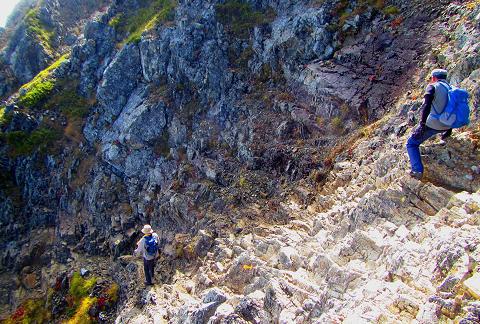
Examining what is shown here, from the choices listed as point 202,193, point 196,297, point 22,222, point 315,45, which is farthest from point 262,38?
point 22,222

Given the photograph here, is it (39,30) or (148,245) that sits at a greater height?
(39,30)

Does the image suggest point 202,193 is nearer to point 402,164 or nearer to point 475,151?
point 402,164

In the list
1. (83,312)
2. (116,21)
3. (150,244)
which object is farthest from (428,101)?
(116,21)

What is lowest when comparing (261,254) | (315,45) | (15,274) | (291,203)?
(15,274)

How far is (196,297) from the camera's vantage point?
11.9 meters

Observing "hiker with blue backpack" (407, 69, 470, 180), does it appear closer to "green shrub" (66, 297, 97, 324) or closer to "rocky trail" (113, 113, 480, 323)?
"rocky trail" (113, 113, 480, 323)

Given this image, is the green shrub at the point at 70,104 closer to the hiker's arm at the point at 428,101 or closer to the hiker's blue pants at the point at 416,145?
the hiker's blue pants at the point at 416,145

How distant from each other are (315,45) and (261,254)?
11.4 metres

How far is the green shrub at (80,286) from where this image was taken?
1849cm

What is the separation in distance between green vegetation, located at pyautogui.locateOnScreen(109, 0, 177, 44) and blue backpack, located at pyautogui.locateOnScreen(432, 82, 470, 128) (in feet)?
67.6

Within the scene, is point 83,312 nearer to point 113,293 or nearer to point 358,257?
point 113,293

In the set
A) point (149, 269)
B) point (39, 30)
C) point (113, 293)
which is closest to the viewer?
point (149, 269)

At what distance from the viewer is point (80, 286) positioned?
19.0 meters

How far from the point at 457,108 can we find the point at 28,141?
27.4 m
